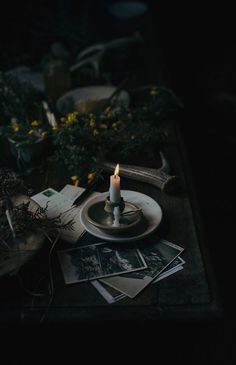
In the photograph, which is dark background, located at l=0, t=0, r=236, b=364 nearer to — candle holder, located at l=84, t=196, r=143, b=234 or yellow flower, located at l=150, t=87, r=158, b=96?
yellow flower, located at l=150, t=87, r=158, b=96

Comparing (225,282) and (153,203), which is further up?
(153,203)

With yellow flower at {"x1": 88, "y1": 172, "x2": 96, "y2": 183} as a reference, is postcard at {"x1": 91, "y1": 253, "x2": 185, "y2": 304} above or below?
below

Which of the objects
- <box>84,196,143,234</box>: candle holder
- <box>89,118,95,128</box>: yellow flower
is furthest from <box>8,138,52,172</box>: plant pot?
<box>84,196,143,234</box>: candle holder

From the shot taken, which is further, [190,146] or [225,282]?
[190,146]

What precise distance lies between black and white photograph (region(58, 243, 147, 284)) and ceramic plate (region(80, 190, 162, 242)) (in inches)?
1.0

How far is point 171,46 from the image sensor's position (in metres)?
3.37

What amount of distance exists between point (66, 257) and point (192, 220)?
0.38 meters

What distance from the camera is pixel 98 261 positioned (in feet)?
3.68

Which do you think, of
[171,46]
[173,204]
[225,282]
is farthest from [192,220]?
[171,46]

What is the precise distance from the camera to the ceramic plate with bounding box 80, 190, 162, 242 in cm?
117

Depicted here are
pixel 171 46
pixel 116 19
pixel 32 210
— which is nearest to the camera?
pixel 32 210

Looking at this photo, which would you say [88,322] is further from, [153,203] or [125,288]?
[153,203]

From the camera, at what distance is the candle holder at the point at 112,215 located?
3.79ft

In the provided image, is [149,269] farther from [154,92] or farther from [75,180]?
[154,92]
